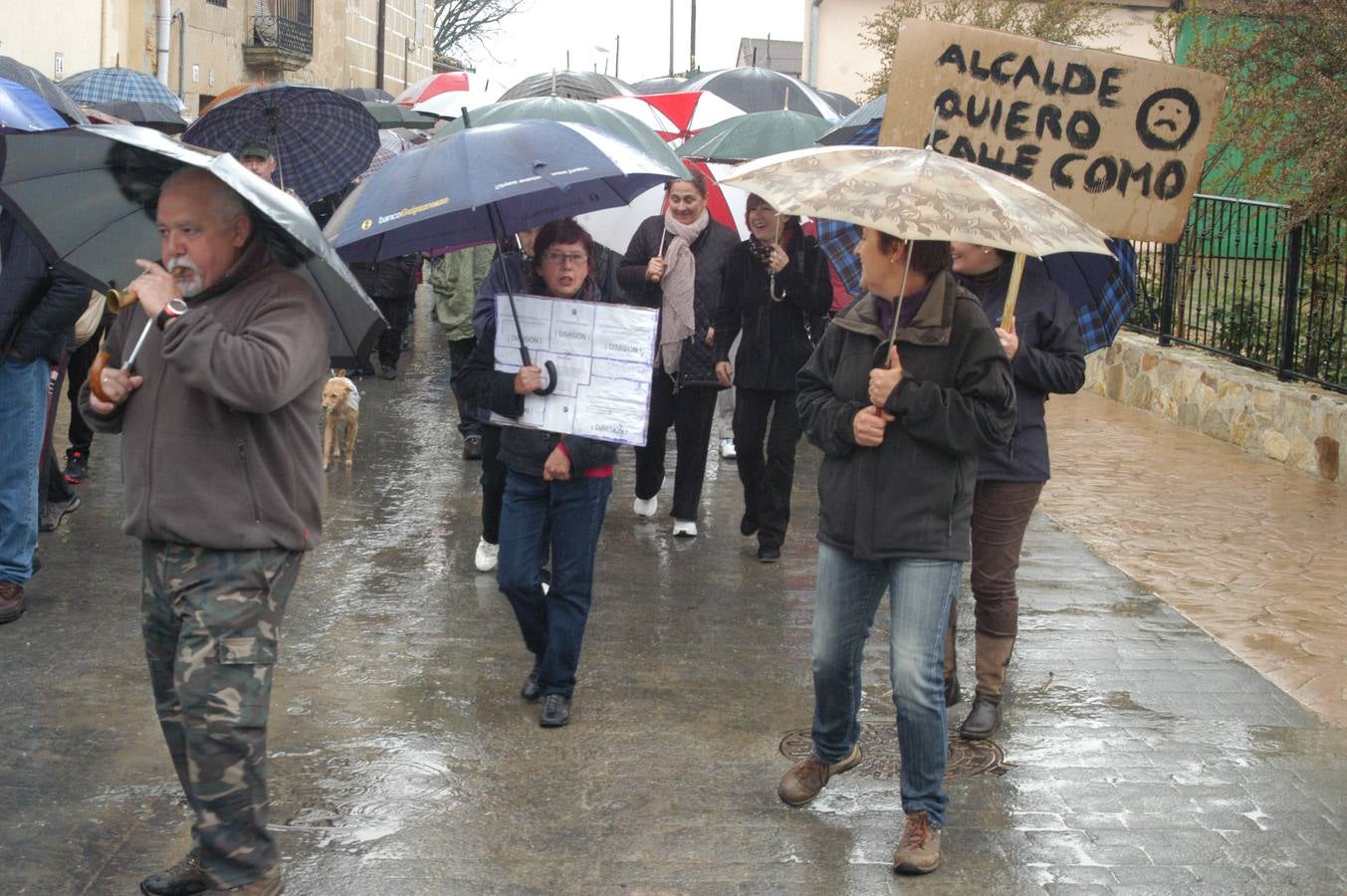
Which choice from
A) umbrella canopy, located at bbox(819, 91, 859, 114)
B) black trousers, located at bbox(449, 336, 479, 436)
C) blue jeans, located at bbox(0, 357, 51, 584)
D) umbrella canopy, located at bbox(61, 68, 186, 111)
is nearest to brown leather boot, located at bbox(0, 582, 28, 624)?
blue jeans, located at bbox(0, 357, 51, 584)

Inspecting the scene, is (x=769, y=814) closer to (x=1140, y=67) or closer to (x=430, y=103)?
(x=1140, y=67)

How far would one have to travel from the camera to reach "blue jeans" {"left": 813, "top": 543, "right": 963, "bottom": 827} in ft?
14.5

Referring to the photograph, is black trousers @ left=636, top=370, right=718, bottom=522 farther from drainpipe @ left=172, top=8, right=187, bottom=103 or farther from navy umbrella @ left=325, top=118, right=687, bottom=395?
drainpipe @ left=172, top=8, right=187, bottom=103

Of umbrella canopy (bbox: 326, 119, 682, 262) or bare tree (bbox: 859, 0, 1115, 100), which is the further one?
bare tree (bbox: 859, 0, 1115, 100)

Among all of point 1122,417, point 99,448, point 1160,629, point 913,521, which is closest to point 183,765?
point 913,521

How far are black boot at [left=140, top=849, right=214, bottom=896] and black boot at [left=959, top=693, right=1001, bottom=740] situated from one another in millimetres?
2657

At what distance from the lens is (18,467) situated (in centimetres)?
657

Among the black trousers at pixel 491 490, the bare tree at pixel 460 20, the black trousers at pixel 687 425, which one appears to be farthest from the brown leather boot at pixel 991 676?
the bare tree at pixel 460 20

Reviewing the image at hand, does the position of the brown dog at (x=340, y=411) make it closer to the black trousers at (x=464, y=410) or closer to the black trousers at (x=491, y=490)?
the black trousers at (x=464, y=410)

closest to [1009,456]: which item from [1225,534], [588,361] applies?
[588,361]

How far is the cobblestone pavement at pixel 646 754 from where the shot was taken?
14.5ft

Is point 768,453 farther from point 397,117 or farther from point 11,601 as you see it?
point 397,117

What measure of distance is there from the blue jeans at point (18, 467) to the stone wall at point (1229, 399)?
7937mm

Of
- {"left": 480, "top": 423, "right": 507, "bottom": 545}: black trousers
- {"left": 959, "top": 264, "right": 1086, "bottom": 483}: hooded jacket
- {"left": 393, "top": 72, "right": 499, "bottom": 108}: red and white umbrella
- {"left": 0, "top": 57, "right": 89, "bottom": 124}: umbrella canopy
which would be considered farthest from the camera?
{"left": 393, "top": 72, "right": 499, "bottom": 108}: red and white umbrella
